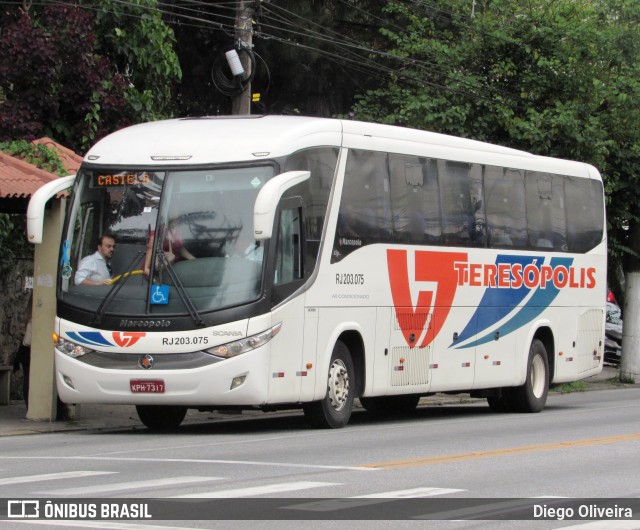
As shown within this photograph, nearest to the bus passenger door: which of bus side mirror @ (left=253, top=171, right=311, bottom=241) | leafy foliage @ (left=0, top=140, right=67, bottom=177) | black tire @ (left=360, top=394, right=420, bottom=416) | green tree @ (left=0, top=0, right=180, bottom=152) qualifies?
bus side mirror @ (left=253, top=171, right=311, bottom=241)

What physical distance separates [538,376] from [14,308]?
8.06m

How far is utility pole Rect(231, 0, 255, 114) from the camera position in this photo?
21.0 m

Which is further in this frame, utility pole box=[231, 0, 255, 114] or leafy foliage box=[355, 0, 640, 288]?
leafy foliage box=[355, 0, 640, 288]

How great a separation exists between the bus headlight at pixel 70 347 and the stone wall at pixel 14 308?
502 cm

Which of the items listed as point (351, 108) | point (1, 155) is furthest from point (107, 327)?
point (351, 108)

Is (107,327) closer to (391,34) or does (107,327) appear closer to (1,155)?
(1,155)

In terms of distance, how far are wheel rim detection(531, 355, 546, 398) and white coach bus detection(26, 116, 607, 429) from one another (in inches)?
52.7

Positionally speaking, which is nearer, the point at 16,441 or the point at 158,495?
the point at 158,495

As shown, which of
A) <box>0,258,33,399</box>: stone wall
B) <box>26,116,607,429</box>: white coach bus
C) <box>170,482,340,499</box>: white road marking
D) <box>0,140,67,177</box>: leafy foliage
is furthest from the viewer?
<box>0,258,33,399</box>: stone wall

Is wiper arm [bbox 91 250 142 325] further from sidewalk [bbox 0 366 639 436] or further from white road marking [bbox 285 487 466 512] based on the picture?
white road marking [bbox 285 487 466 512]

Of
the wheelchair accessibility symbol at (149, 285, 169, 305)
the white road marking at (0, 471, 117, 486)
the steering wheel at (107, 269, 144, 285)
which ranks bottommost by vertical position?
the white road marking at (0, 471, 117, 486)

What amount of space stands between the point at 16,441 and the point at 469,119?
16.4 metres

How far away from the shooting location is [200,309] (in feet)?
48.6

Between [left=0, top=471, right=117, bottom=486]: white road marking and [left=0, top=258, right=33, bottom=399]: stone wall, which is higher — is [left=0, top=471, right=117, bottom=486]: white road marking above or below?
below
